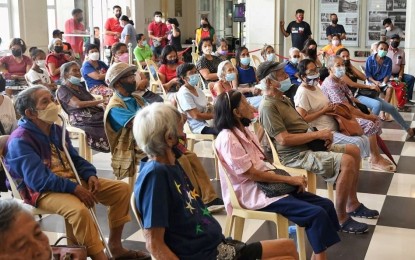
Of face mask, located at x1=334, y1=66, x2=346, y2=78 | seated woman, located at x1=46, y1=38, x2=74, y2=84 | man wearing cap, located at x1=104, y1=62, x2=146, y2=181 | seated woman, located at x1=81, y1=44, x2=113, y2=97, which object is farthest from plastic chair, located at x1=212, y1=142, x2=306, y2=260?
seated woman, located at x1=46, y1=38, x2=74, y2=84

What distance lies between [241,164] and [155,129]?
798 millimetres

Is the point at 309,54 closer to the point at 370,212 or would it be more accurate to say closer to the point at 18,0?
the point at 370,212

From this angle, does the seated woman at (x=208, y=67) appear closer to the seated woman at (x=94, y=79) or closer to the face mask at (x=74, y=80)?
the seated woman at (x=94, y=79)

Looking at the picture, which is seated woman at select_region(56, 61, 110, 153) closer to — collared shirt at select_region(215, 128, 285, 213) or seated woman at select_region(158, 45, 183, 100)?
seated woman at select_region(158, 45, 183, 100)

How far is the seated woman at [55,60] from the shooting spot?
763cm

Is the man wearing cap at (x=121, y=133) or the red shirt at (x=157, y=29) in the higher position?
the red shirt at (x=157, y=29)

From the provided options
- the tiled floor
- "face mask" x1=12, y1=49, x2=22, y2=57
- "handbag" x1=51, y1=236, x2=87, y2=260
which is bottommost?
the tiled floor

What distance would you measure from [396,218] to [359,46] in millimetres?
9374

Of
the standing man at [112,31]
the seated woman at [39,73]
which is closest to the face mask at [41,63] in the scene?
the seated woman at [39,73]

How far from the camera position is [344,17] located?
43.0 ft

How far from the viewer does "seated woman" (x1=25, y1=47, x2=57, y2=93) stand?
6637mm

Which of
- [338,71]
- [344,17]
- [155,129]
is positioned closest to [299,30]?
[344,17]

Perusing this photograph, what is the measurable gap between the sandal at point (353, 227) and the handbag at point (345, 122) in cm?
93

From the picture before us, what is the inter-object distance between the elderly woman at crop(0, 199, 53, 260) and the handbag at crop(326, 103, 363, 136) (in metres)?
3.27
